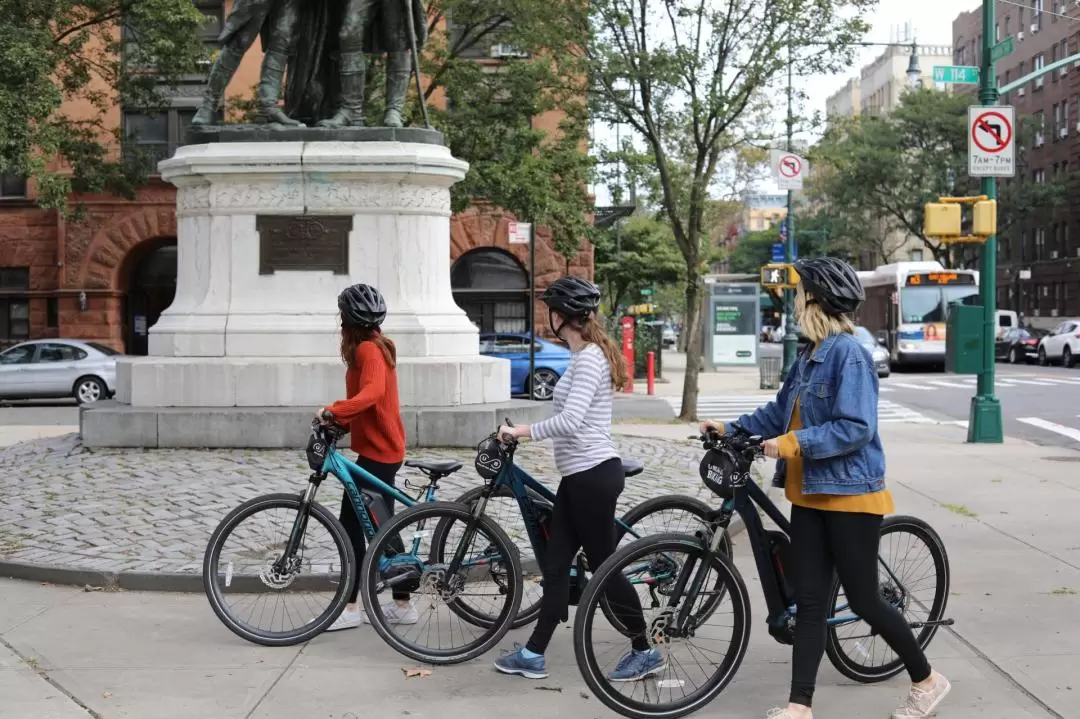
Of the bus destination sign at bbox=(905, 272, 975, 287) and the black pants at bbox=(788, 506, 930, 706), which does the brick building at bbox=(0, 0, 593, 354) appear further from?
the black pants at bbox=(788, 506, 930, 706)

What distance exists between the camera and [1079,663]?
20.1 feet

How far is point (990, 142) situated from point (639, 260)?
3600 centimetres

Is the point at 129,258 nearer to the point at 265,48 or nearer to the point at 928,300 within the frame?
the point at 928,300

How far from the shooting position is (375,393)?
6.55 meters

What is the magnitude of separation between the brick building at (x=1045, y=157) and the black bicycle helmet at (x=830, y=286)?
6417 cm

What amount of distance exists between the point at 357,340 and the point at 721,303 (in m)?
34.4

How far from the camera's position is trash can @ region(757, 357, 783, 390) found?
33.3 m

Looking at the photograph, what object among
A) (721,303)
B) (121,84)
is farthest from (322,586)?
(721,303)

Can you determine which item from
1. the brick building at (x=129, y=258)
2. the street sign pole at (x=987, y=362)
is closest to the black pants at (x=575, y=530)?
the street sign pole at (x=987, y=362)

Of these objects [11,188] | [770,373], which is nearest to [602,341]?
[770,373]

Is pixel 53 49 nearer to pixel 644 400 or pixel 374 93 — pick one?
pixel 374 93

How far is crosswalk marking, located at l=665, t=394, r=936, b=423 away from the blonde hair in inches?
644

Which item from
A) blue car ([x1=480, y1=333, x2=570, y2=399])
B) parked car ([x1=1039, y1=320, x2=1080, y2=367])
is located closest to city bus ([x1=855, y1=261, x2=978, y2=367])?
parked car ([x1=1039, y1=320, x2=1080, y2=367])

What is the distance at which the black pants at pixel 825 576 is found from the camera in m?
5.05
